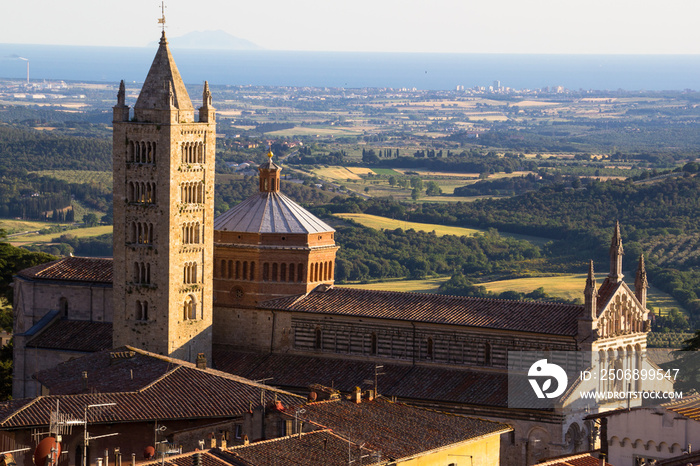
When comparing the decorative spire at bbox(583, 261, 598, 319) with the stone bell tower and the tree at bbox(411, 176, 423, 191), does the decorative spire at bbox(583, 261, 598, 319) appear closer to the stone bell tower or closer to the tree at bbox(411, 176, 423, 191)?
the stone bell tower

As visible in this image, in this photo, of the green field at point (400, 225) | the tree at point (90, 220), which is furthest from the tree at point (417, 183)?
the tree at point (90, 220)

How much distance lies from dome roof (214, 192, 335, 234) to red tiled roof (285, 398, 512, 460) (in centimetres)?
1149

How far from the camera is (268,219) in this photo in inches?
2124

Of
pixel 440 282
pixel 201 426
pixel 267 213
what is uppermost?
pixel 267 213

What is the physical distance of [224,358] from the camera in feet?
174

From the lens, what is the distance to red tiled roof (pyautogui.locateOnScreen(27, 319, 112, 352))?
53938 millimetres

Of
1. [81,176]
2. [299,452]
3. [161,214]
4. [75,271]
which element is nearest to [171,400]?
[299,452]

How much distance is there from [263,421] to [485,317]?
10.9 metres

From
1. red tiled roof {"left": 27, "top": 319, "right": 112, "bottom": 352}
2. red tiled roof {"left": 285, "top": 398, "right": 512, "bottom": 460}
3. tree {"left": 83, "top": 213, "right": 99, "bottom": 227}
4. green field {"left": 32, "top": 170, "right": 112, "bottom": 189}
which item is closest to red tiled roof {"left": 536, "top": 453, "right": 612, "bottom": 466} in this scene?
red tiled roof {"left": 285, "top": 398, "right": 512, "bottom": 460}

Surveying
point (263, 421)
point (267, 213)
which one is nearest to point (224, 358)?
point (267, 213)

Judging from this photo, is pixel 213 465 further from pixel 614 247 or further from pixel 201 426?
pixel 614 247

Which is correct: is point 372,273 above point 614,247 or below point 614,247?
below

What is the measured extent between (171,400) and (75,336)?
1270 cm

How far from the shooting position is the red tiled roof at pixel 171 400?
4044 cm
